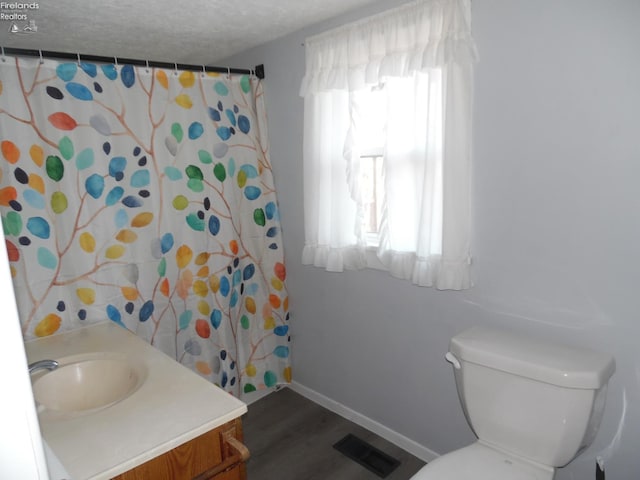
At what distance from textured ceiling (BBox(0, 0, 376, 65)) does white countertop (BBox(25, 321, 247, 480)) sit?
1.47 meters

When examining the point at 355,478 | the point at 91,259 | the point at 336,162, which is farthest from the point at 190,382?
the point at 336,162

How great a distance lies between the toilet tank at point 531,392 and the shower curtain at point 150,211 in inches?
53.1

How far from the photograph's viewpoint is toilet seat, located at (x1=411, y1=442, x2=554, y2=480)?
125 centimetres

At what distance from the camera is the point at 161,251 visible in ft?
6.68

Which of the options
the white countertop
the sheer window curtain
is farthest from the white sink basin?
the sheer window curtain

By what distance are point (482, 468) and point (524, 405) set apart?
0.25m

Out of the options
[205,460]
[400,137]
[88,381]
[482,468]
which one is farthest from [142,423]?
[400,137]

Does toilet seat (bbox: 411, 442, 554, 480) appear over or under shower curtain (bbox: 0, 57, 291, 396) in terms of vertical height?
under

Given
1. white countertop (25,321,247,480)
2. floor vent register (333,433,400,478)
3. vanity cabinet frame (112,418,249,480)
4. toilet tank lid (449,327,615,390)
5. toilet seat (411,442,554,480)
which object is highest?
toilet tank lid (449,327,615,390)

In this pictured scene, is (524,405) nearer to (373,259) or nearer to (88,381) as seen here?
(373,259)

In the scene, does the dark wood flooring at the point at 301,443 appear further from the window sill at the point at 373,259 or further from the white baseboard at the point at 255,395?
the window sill at the point at 373,259

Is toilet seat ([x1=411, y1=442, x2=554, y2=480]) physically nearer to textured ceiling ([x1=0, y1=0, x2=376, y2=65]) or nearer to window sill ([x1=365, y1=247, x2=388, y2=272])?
window sill ([x1=365, y1=247, x2=388, y2=272])

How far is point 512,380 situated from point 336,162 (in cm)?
123

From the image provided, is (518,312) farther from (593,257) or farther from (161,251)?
(161,251)
